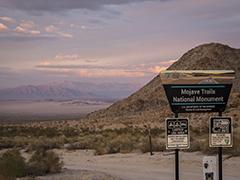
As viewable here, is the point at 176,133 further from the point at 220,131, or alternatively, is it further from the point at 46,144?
the point at 46,144

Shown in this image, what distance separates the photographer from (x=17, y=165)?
1995 cm

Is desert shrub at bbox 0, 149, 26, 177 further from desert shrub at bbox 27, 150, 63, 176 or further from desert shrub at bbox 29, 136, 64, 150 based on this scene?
desert shrub at bbox 29, 136, 64, 150

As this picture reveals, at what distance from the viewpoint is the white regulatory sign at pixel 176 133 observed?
1346cm

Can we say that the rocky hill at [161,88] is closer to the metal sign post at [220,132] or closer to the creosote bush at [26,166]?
the creosote bush at [26,166]

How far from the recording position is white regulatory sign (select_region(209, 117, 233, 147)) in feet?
44.4

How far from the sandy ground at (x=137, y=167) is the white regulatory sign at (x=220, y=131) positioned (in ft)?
20.8

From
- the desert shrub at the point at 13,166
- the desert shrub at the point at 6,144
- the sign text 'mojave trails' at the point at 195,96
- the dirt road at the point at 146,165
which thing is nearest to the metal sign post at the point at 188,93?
the sign text 'mojave trails' at the point at 195,96

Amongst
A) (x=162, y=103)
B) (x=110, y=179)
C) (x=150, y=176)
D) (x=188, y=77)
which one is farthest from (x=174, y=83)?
(x=162, y=103)

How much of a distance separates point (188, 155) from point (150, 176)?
6.73 meters

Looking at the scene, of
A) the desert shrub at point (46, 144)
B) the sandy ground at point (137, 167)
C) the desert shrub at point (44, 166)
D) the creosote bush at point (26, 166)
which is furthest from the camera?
the desert shrub at point (46, 144)

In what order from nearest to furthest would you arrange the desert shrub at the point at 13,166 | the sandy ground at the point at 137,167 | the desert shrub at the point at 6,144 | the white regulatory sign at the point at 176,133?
the white regulatory sign at the point at 176,133, the desert shrub at the point at 13,166, the sandy ground at the point at 137,167, the desert shrub at the point at 6,144

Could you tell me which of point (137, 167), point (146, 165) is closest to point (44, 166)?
point (137, 167)

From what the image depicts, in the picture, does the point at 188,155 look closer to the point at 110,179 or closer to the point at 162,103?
the point at 110,179

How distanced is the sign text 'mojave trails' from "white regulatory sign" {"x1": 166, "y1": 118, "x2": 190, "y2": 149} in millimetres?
324
